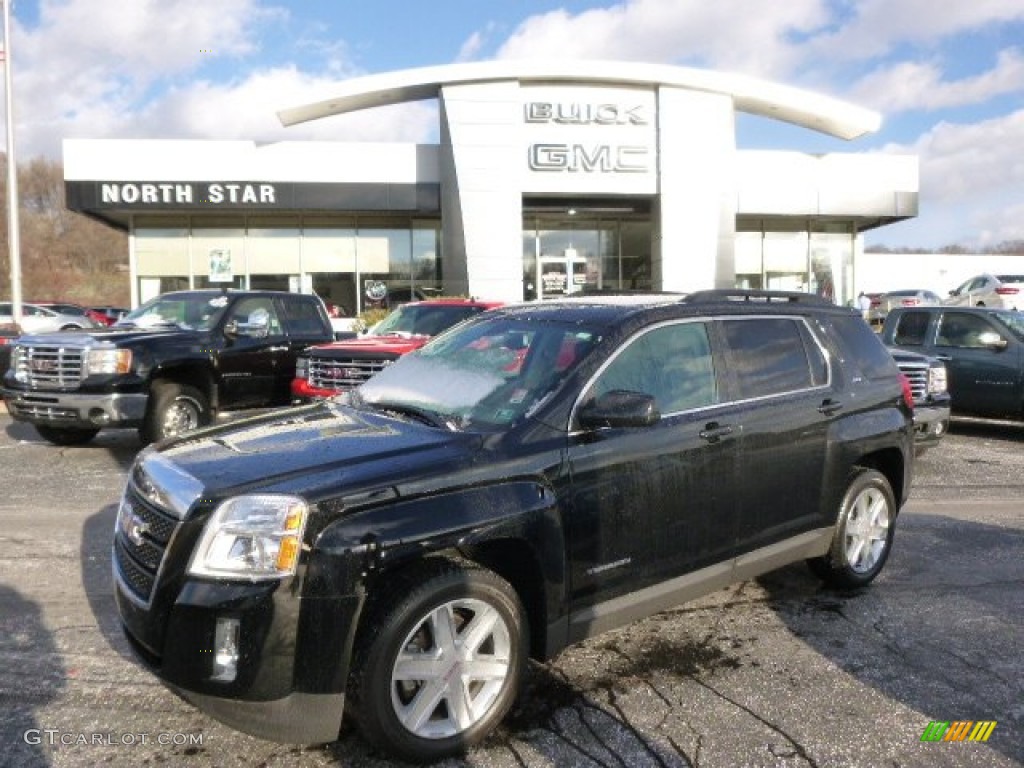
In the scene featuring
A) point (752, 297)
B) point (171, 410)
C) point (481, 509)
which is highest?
point (752, 297)

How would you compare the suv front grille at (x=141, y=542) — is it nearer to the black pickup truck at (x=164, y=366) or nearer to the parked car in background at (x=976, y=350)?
the black pickup truck at (x=164, y=366)

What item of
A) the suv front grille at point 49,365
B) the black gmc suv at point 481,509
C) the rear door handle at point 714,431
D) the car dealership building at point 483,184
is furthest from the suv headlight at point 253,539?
the car dealership building at point 483,184

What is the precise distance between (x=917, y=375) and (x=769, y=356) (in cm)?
531

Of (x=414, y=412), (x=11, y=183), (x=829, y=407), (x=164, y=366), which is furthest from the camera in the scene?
(x=11, y=183)

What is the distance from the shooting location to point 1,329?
Answer: 1220 centimetres

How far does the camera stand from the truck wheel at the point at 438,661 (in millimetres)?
2873

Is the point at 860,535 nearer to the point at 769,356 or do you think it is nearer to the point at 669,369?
the point at 769,356

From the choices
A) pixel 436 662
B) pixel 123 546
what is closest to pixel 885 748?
pixel 436 662

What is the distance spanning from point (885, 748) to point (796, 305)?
243cm

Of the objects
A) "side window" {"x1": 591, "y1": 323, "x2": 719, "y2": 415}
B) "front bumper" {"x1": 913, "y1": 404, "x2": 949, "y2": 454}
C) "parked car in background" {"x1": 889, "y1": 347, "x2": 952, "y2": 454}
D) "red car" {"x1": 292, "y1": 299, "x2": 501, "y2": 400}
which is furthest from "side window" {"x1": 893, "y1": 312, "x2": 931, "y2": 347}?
"side window" {"x1": 591, "y1": 323, "x2": 719, "y2": 415}

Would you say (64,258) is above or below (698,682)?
above

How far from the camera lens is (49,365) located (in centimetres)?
851

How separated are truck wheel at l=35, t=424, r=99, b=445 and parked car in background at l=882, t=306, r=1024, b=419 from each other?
32.8 ft
